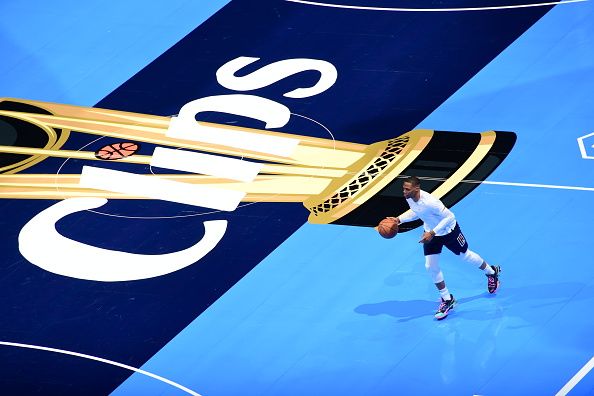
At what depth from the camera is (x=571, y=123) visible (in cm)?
1523

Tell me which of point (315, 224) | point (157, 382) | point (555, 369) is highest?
point (315, 224)

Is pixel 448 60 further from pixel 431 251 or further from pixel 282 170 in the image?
pixel 431 251

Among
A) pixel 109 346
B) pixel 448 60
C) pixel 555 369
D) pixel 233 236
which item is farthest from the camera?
pixel 448 60

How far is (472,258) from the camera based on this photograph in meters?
12.6

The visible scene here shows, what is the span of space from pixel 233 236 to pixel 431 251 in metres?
2.73

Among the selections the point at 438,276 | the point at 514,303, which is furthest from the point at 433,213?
the point at 514,303

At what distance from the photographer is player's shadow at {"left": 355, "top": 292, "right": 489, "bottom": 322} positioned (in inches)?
504

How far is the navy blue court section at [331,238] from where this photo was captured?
12.4 meters

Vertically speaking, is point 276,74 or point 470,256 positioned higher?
point 276,74

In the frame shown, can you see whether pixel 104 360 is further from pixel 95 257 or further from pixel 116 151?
pixel 116 151

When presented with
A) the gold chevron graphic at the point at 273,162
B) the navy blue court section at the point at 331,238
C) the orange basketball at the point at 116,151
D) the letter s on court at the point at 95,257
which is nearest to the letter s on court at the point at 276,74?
the navy blue court section at the point at 331,238

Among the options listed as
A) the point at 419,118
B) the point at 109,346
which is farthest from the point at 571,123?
the point at 109,346

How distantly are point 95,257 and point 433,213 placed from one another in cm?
414

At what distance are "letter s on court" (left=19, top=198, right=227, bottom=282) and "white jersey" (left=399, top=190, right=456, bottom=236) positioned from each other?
2.84 meters
